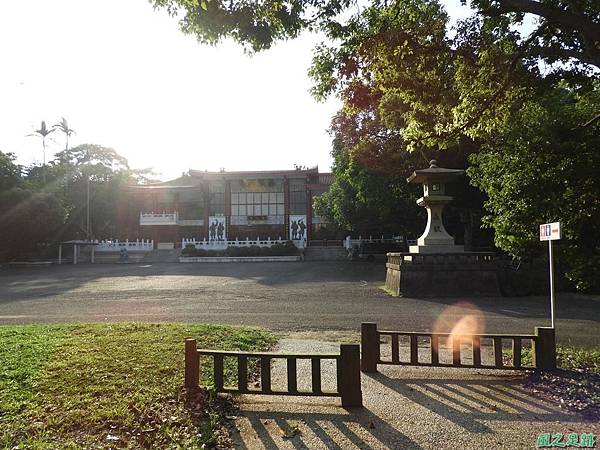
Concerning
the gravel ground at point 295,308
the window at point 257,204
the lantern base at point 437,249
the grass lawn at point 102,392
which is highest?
the window at point 257,204

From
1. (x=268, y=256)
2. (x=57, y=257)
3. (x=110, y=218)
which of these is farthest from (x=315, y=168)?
(x=57, y=257)

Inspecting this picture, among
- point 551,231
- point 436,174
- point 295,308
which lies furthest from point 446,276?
point 551,231

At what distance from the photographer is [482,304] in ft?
41.5

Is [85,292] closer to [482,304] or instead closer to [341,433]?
[482,304]

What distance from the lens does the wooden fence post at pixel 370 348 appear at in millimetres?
5695

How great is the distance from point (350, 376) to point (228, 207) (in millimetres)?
43071

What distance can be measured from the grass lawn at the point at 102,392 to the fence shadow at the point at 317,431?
0.37 metres

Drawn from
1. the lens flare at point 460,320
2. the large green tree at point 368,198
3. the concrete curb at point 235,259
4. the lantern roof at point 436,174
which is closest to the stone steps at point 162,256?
the concrete curb at point 235,259

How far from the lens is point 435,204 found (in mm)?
15453

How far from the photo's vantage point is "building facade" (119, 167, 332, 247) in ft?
150

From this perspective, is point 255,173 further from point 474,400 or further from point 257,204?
point 474,400

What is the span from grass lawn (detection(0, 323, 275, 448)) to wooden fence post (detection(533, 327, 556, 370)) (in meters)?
3.85

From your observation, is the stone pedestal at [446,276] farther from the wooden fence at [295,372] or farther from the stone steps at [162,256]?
the stone steps at [162,256]

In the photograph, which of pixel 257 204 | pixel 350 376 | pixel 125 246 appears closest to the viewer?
pixel 350 376
